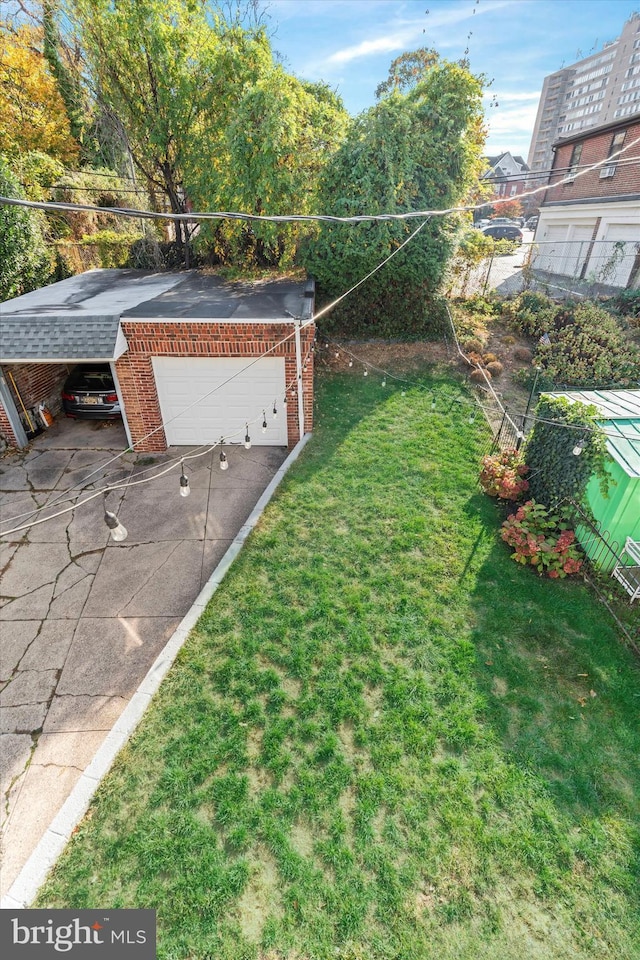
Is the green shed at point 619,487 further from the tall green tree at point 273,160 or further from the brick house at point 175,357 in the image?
the tall green tree at point 273,160

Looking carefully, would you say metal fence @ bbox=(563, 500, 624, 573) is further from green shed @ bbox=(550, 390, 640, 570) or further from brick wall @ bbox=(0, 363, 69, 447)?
brick wall @ bbox=(0, 363, 69, 447)

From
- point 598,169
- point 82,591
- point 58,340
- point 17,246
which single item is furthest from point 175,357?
point 598,169

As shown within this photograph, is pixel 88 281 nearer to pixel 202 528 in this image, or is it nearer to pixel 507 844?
pixel 202 528

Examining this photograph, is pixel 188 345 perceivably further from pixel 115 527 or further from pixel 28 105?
pixel 28 105

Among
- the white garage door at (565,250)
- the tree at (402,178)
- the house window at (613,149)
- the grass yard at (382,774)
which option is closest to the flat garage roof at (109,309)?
the tree at (402,178)

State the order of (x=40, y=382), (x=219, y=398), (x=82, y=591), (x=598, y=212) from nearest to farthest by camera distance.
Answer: (x=82, y=591)
(x=219, y=398)
(x=40, y=382)
(x=598, y=212)

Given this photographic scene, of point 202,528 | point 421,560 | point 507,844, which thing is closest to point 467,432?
point 421,560

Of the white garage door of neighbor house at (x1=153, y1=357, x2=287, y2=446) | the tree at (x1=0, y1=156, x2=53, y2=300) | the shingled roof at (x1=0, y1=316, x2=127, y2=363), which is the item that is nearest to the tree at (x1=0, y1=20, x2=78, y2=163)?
the tree at (x1=0, y1=156, x2=53, y2=300)
